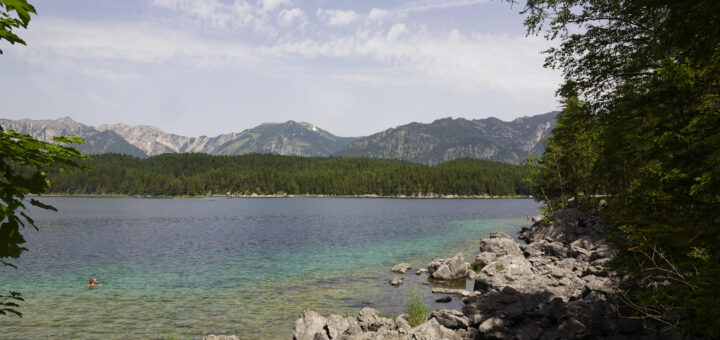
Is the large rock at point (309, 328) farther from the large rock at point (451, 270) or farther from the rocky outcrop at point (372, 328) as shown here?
the large rock at point (451, 270)

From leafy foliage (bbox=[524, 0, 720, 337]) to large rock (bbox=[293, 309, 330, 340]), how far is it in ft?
39.5

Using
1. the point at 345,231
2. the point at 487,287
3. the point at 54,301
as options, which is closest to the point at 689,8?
the point at 487,287

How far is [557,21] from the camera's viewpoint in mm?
15531

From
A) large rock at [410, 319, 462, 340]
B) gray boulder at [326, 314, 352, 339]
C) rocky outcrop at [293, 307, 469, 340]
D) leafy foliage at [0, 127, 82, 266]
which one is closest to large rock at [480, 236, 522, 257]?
rocky outcrop at [293, 307, 469, 340]

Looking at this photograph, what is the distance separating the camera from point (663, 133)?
10.6m

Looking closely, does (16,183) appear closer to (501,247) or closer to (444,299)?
(444,299)

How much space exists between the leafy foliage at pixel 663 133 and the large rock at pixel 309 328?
474 inches

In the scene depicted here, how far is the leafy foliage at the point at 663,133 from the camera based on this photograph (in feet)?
24.2

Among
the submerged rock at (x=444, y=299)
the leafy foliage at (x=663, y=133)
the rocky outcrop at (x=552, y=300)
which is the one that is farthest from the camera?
the submerged rock at (x=444, y=299)

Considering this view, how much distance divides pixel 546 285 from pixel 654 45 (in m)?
14.5

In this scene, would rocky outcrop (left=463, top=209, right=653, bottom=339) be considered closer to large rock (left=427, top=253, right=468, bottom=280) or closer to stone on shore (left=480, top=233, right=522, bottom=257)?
stone on shore (left=480, top=233, right=522, bottom=257)

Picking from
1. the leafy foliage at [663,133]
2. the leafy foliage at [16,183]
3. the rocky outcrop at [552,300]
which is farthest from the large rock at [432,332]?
the leafy foliage at [16,183]

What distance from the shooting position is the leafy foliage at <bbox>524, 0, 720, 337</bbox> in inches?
290

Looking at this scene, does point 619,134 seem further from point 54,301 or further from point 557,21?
point 54,301
